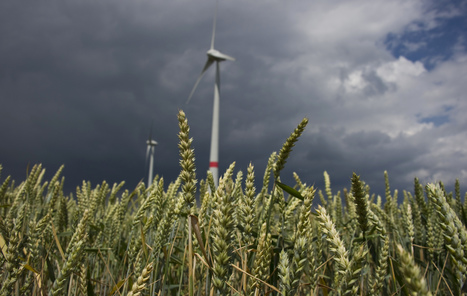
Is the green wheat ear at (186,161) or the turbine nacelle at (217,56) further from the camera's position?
the turbine nacelle at (217,56)

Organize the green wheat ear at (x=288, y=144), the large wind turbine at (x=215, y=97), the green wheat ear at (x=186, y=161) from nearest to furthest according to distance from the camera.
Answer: the green wheat ear at (x=186, y=161) < the green wheat ear at (x=288, y=144) < the large wind turbine at (x=215, y=97)

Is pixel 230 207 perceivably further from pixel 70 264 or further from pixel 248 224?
pixel 70 264

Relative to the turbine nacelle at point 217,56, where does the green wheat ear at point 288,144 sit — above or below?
below

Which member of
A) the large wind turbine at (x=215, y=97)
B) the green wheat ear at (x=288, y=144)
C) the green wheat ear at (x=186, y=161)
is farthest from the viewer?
the large wind turbine at (x=215, y=97)

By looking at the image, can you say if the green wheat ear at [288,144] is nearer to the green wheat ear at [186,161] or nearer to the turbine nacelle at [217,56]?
the green wheat ear at [186,161]

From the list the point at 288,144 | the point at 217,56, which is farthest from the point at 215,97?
the point at 288,144

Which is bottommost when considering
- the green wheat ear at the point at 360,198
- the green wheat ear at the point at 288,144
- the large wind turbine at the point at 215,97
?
the green wheat ear at the point at 360,198

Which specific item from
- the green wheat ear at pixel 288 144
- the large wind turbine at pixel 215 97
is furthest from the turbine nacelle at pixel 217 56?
the green wheat ear at pixel 288 144

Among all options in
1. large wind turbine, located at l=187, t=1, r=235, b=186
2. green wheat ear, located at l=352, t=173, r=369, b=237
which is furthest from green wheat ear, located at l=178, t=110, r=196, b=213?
large wind turbine, located at l=187, t=1, r=235, b=186

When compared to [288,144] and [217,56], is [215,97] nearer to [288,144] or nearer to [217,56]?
[217,56]

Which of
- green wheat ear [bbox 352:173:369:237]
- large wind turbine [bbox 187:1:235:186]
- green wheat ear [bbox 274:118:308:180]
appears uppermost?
large wind turbine [bbox 187:1:235:186]

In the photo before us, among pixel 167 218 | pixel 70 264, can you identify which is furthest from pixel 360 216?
pixel 70 264

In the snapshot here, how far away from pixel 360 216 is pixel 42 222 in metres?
2.09

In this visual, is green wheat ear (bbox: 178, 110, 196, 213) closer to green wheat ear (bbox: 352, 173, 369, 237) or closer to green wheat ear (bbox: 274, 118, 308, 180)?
green wheat ear (bbox: 274, 118, 308, 180)
